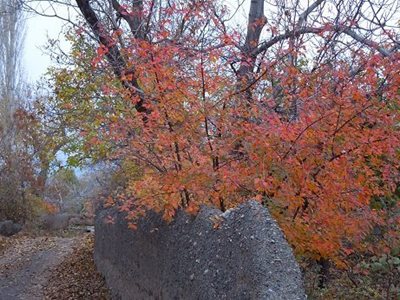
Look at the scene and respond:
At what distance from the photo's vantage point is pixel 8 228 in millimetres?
20359

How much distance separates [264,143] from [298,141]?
338 mm

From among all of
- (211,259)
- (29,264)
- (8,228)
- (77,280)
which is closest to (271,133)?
(211,259)

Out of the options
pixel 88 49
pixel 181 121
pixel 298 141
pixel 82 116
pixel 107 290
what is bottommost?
pixel 107 290

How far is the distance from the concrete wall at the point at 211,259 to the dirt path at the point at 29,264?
3.91 meters

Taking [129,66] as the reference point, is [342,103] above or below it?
below

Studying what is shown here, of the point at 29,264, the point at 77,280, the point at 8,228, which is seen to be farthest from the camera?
the point at 8,228

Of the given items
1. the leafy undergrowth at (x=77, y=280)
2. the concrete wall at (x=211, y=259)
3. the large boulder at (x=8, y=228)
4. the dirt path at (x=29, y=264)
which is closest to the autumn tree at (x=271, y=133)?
the concrete wall at (x=211, y=259)

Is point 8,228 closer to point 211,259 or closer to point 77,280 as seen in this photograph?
point 77,280

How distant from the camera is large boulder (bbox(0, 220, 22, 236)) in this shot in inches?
798

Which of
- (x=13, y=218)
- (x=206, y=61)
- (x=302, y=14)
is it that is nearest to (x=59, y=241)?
(x=13, y=218)

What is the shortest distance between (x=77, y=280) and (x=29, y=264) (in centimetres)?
313

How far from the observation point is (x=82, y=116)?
12.5 m

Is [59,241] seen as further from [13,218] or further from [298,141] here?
[298,141]

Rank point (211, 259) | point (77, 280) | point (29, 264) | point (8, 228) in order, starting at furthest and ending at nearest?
point (8, 228) < point (29, 264) < point (77, 280) < point (211, 259)
